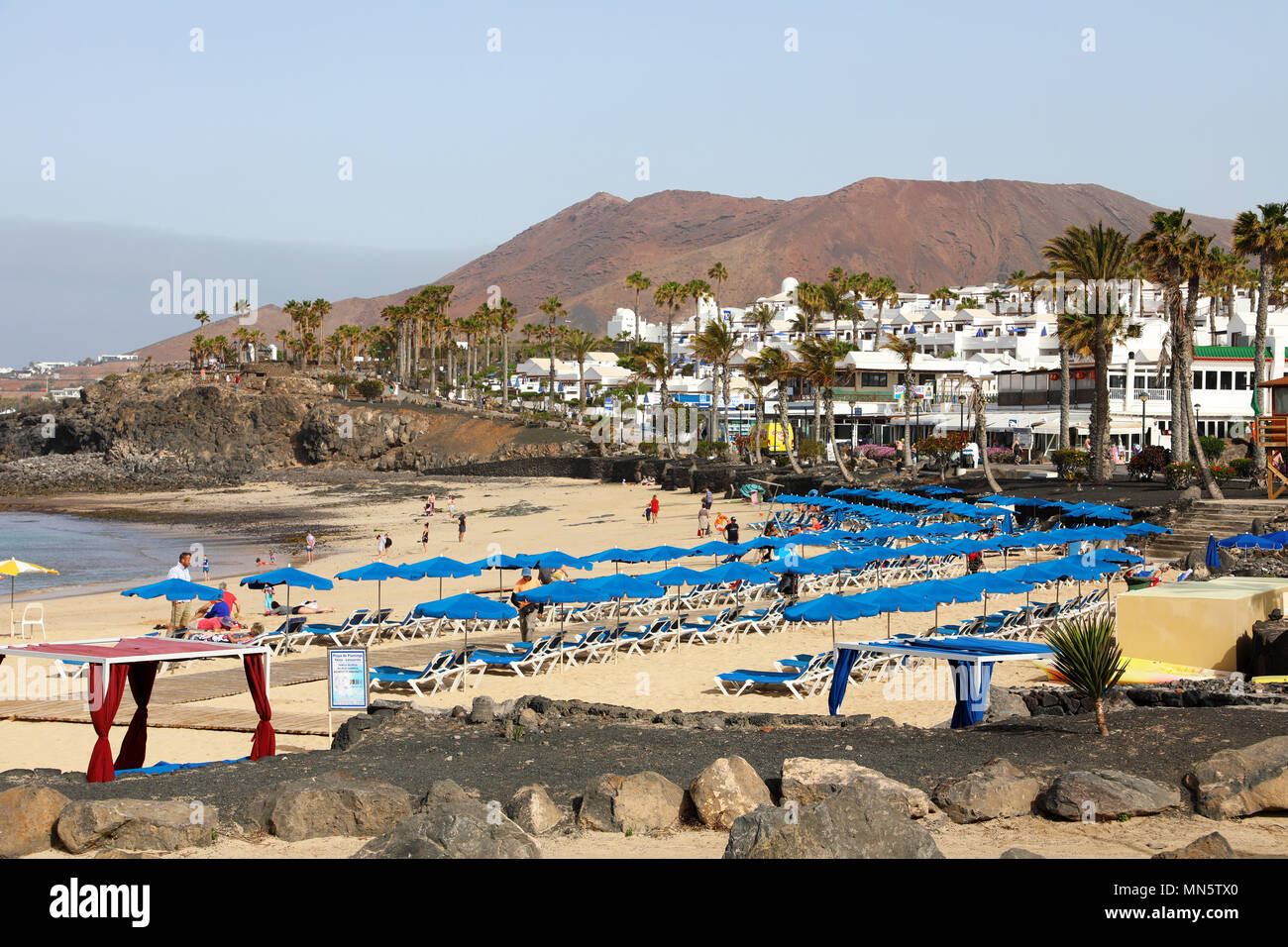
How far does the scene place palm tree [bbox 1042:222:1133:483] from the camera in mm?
41938

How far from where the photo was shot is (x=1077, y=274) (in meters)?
43.9

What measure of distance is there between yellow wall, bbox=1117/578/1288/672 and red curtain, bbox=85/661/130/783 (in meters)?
12.2

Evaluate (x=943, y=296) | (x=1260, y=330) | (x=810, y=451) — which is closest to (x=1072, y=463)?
(x=1260, y=330)

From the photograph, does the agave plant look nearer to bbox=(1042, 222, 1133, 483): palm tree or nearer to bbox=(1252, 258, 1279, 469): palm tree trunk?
bbox=(1252, 258, 1279, 469): palm tree trunk

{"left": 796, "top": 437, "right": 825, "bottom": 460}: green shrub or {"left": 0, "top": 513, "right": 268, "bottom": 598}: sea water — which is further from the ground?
{"left": 796, "top": 437, "right": 825, "bottom": 460}: green shrub

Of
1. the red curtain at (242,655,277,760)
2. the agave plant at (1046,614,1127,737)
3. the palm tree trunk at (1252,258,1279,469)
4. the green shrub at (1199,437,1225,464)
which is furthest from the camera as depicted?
the green shrub at (1199,437,1225,464)

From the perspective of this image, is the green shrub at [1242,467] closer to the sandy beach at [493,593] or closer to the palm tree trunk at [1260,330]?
the palm tree trunk at [1260,330]

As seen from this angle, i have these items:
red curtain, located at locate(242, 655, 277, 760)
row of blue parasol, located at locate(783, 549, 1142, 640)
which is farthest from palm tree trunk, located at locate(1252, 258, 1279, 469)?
red curtain, located at locate(242, 655, 277, 760)

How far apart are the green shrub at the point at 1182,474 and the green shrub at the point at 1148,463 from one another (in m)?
3.42

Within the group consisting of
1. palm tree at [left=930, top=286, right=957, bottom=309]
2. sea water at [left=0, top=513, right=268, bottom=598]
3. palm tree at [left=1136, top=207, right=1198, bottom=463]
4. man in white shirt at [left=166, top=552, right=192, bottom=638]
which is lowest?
sea water at [left=0, top=513, right=268, bottom=598]

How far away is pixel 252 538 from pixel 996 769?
43.1 metres

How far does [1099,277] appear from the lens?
42719mm

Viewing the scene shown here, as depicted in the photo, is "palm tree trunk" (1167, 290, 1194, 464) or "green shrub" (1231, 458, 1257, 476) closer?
"palm tree trunk" (1167, 290, 1194, 464)

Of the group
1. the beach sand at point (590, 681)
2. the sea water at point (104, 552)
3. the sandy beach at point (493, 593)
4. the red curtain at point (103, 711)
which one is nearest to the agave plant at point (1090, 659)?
the beach sand at point (590, 681)
